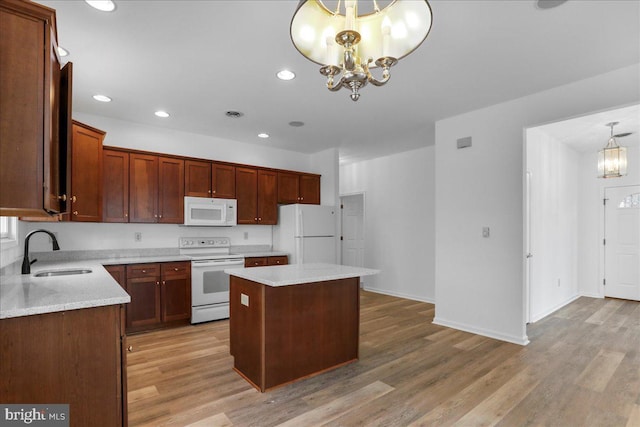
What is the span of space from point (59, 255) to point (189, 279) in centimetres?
148

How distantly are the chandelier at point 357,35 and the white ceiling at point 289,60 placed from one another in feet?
1.64

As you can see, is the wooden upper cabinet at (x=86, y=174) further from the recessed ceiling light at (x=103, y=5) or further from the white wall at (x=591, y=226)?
the white wall at (x=591, y=226)

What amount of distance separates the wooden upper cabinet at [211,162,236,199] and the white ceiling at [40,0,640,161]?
74 centimetres

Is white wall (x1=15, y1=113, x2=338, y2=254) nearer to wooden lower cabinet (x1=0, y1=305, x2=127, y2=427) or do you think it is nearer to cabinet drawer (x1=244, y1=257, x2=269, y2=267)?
cabinet drawer (x1=244, y1=257, x2=269, y2=267)

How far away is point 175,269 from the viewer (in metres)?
4.23

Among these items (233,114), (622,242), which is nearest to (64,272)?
(233,114)

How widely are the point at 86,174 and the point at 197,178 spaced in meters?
1.45

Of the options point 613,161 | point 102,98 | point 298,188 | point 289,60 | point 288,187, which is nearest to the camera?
point 289,60

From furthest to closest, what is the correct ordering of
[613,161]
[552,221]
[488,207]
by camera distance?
1. [552,221]
2. [613,161]
3. [488,207]

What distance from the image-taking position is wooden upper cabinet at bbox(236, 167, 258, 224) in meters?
5.09

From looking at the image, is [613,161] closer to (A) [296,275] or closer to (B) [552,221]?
(B) [552,221]

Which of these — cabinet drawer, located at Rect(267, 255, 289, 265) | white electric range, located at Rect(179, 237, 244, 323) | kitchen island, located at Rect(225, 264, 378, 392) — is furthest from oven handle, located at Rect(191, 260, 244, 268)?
kitchen island, located at Rect(225, 264, 378, 392)

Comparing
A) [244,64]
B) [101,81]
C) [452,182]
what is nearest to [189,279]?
[101,81]

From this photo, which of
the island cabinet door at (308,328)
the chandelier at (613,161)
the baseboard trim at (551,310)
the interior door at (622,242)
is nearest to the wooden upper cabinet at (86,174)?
the island cabinet door at (308,328)
